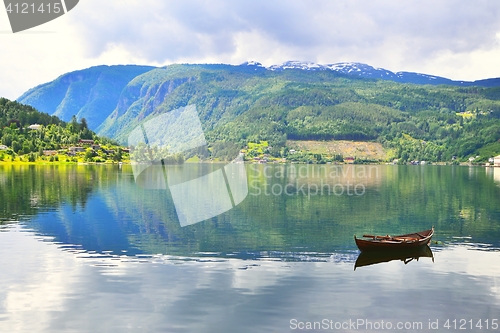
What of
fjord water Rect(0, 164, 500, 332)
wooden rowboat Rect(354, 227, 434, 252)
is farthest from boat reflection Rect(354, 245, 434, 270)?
fjord water Rect(0, 164, 500, 332)

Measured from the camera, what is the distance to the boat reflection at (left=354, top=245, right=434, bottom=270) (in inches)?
1239

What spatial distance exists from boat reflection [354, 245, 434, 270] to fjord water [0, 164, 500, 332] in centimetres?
57

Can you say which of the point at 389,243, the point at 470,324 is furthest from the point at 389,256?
the point at 470,324

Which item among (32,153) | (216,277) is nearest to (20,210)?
(216,277)

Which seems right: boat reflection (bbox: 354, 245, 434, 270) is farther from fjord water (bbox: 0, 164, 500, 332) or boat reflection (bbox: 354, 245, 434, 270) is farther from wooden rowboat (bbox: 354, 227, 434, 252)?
fjord water (bbox: 0, 164, 500, 332)

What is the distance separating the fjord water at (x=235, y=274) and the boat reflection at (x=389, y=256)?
1.89 feet

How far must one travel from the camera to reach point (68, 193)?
72688 mm

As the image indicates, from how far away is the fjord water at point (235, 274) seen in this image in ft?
69.3

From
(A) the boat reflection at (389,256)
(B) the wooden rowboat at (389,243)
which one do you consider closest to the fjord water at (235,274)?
(A) the boat reflection at (389,256)

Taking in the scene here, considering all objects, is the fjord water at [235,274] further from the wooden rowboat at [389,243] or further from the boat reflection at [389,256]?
the wooden rowboat at [389,243]

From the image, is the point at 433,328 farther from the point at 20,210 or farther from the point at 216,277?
the point at 20,210

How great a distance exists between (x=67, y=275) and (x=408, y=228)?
3033cm

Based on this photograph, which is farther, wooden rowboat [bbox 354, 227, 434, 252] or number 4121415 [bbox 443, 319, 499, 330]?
wooden rowboat [bbox 354, 227, 434, 252]

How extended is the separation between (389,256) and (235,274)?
1114 centimetres
